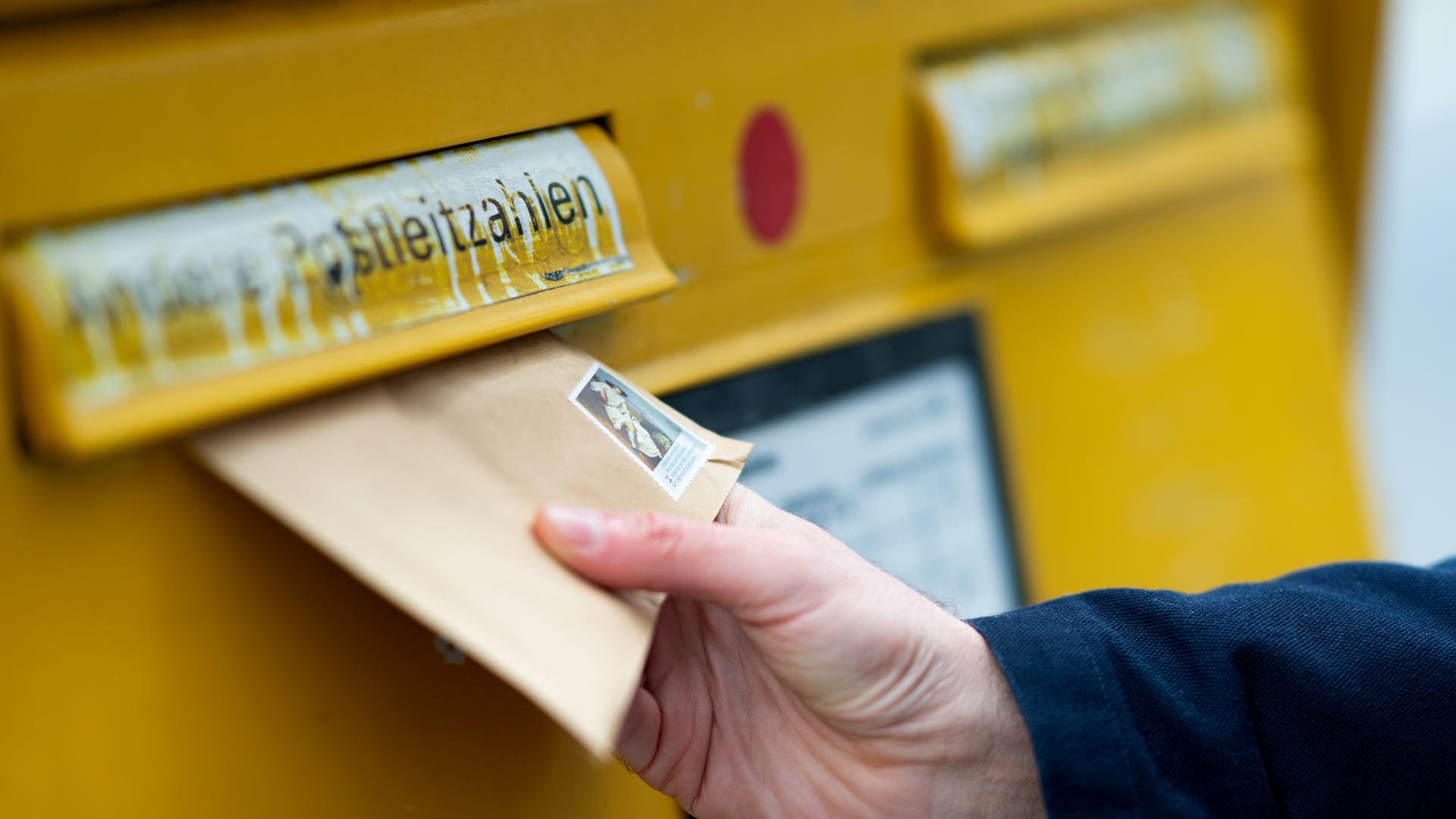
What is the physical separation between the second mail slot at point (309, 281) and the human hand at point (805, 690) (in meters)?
0.17

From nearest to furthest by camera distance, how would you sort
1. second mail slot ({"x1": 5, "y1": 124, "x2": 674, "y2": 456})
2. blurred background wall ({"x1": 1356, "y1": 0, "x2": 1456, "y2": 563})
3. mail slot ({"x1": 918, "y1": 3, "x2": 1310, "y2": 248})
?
second mail slot ({"x1": 5, "y1": 124, "x2": 674, "y2": 456}), mail slot ({"x1": 918, "y1": 3, "x2": 1310, "y2": 248}), blurred background wall ({"x1": 1356, "y1": 0, "x2": 1456, "y2": 563})

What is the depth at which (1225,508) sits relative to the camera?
1.56 m

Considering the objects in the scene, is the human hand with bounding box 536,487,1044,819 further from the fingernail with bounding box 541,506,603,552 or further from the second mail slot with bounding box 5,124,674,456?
the second mail slot with bounding box 5,124,674,456

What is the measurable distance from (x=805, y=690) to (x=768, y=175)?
1.43 feet

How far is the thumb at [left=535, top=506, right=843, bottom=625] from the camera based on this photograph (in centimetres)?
79

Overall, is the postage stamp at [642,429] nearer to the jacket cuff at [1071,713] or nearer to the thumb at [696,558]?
the thumb at [696,558]

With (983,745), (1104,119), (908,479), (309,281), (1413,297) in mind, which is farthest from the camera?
(1413,297)

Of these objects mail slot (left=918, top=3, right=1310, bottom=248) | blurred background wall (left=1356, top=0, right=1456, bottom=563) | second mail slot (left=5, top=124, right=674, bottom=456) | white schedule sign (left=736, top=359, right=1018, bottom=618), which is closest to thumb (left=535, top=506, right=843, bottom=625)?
second mail slot (left=5, top=124, right=674, bottom=456)

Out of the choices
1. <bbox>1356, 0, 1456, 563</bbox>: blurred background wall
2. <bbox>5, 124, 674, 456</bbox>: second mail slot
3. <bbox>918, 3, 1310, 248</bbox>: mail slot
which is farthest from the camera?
<bbox>1356, 0, 1456, 563</bbox>: blurred background wall

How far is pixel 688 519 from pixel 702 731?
0.78 feet

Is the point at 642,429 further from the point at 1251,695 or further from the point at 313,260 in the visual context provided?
the point at 1251,695

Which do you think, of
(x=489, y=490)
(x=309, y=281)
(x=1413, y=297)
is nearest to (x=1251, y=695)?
(x=489, y=490)

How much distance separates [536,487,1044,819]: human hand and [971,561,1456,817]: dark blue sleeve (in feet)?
0.18

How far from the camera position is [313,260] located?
76 centimetres
